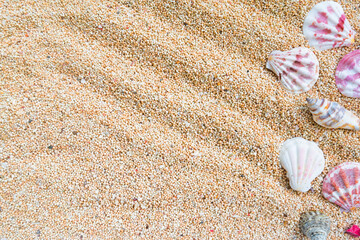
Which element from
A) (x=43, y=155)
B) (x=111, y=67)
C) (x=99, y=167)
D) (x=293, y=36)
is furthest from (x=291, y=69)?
(x=43, y=155)

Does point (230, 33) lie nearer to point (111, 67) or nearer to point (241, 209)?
point (111, 67)

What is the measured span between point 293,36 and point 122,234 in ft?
4.26

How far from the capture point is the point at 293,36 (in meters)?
1.20

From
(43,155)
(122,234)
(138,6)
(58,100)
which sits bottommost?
(122,234)

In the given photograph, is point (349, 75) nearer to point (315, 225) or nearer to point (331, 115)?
point (331, 115)

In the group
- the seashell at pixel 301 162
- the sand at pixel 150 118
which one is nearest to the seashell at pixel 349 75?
the sand at pixel 150 118

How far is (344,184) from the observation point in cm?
119

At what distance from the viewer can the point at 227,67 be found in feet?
3.89

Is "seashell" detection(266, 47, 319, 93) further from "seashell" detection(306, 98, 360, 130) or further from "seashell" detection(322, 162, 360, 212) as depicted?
"seashell" detection(322, 162, 360, 212)

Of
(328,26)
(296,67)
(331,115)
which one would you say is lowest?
(331,115)

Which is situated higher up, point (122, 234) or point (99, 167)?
point (99, 167)

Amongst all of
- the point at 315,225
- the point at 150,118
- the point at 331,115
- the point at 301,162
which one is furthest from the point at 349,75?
the point at 150,118

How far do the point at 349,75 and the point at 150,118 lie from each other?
39.5 inches

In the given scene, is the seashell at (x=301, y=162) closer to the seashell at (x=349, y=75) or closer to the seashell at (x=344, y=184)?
the seashell at (x=344, y=184)
